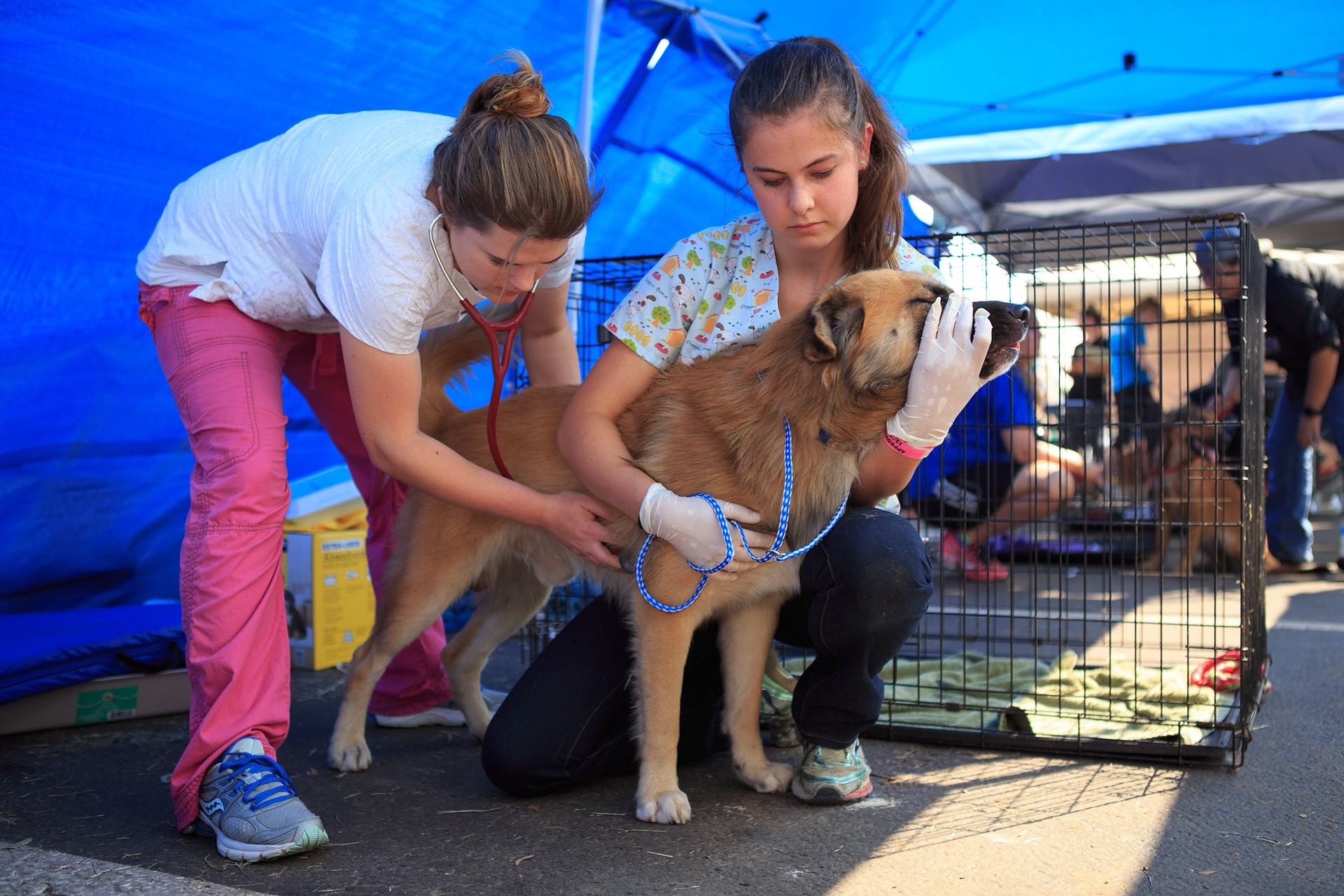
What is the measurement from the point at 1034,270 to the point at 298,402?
2977 mm

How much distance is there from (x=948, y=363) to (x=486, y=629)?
1.64 m

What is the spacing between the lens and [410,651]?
10.1ft

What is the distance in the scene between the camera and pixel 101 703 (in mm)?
2953

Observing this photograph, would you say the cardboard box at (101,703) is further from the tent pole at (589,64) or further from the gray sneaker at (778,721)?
the tent pole at (589,64)

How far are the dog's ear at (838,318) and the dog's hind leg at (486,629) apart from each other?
4.04ft

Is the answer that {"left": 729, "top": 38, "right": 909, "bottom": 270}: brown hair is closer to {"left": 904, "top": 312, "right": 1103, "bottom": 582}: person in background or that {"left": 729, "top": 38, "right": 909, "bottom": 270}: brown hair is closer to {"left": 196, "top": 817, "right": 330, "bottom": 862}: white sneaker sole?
{"left": 196, "top": 817, "right": 330, "bottom": 862}: white sneaker sole

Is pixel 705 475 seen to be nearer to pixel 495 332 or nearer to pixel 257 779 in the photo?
pixel 495 332

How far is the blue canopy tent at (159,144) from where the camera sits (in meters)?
2.89

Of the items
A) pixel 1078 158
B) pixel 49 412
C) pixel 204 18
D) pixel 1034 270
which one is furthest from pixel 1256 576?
pixel 1078 158

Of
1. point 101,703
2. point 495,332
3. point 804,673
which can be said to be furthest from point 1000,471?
point 101,703

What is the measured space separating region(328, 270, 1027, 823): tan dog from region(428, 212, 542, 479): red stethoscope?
15 cm

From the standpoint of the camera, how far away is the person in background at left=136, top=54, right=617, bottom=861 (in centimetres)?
200

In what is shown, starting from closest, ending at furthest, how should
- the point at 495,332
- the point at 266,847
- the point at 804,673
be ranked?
the point at 266,847 → the point at 495,332 → the point at 804,673

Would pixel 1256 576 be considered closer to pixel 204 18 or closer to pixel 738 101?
pixel 738 101
